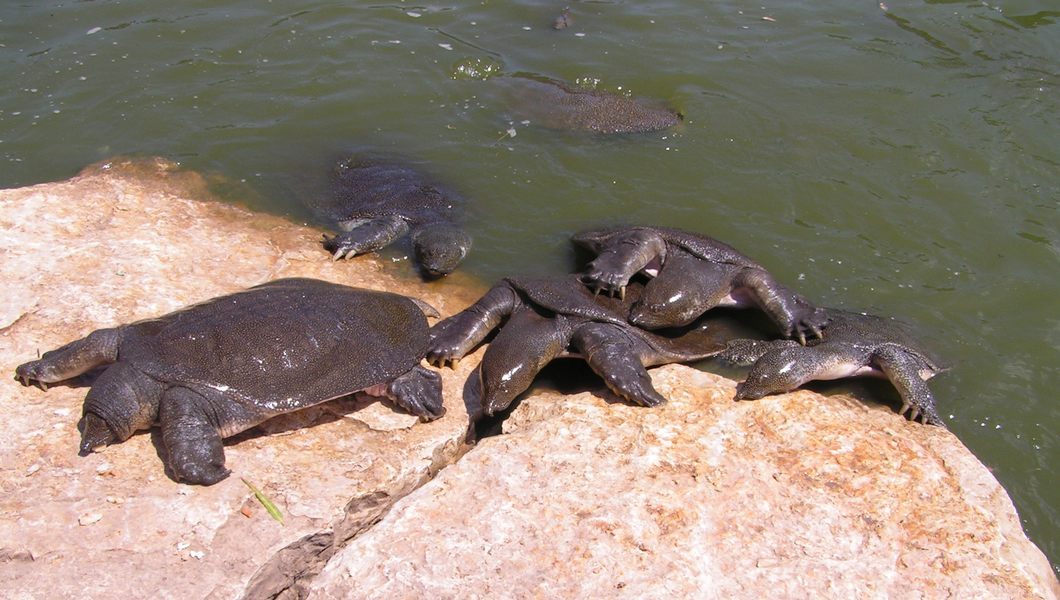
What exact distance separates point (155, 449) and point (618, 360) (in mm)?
2643

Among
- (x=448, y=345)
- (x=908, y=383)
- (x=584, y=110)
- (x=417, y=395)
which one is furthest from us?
(x=584, y=110)

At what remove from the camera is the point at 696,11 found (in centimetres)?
1079

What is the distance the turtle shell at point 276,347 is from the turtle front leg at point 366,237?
143cm

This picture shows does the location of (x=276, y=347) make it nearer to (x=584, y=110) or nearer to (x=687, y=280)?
(x=687, y=280)

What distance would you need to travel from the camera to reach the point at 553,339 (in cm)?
534

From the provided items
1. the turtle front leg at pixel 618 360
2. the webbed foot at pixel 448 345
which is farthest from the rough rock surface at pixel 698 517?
the webbed foot at pixel 448 345

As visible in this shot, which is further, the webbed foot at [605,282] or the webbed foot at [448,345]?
the webbed foot at [605,282]

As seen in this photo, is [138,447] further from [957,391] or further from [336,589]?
[957,391]

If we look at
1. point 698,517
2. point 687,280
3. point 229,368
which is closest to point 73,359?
point 229,368

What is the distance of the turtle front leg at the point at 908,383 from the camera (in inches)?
203

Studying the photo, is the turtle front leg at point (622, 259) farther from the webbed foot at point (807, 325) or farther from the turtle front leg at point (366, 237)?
the turtle front leg at point (366, 237)

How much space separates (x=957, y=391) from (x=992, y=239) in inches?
85.7

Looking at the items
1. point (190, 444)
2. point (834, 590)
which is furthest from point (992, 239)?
point (190, 444)

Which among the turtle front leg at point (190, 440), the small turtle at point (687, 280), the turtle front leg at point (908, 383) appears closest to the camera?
the turtle front leg at point (190, 440)
